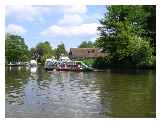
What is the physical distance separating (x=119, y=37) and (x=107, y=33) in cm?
38

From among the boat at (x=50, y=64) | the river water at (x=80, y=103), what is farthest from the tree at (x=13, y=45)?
the boat at (x=50, y=64)

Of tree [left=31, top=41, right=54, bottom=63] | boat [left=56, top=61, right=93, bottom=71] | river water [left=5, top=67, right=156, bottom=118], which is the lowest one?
river water [left=5, top=67, right=156, bottom=118]

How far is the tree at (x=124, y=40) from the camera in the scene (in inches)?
348

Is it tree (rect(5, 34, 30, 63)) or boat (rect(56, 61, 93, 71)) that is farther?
boat (rect(56, 61, 93, 71))

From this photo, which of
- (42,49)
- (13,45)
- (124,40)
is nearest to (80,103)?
(13,45)

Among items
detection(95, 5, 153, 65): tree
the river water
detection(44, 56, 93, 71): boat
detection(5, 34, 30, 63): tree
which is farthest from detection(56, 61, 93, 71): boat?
the river water

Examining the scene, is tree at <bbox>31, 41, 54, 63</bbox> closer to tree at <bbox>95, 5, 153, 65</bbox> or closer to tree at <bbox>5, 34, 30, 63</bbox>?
tree at <bbox>5, 34, 30, 63</bbox>

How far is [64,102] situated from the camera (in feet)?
14.7

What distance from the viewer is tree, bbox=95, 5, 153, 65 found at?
8827 mm

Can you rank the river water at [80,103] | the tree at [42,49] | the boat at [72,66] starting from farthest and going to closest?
1. the boat at [72,66]
2. the tree at [42,49]
3. the river water at [80,103]

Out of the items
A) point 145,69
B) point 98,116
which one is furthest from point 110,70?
point 98,116

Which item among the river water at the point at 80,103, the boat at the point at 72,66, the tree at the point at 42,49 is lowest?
the river water at the point at 80,103

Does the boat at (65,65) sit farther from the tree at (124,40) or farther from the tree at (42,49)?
the tree at (124,40)
